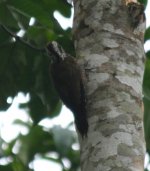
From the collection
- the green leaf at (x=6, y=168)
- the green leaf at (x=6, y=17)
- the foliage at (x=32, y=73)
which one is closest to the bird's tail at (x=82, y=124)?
the foliage at (x=32, y=73)

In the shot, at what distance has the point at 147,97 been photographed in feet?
13.3

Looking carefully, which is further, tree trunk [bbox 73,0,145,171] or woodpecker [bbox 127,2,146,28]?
woodpecker [bbox 127,2,146,28]

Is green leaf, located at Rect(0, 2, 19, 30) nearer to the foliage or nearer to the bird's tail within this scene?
the foliage

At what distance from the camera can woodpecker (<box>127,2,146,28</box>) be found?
12.3 feet

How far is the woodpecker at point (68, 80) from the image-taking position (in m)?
3.62

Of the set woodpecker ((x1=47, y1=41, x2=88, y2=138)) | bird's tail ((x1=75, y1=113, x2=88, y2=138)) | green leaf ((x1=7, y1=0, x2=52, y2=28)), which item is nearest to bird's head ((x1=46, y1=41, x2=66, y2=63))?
woodpecker ((x1=47, y1=41, x2=88, y2=138))

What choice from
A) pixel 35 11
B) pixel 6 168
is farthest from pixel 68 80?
pixel 6 168

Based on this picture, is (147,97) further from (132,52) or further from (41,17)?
(41,17)

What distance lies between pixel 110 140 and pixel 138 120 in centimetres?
23

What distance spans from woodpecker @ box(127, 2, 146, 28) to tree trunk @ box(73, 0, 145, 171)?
0.03 meters

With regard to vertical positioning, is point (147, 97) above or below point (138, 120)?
above

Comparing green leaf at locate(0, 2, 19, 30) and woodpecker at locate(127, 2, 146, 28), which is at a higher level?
green leaf at locate(0, 2, 19, 30)

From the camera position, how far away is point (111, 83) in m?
3.44

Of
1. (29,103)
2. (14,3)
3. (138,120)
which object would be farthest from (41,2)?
(138,120)
